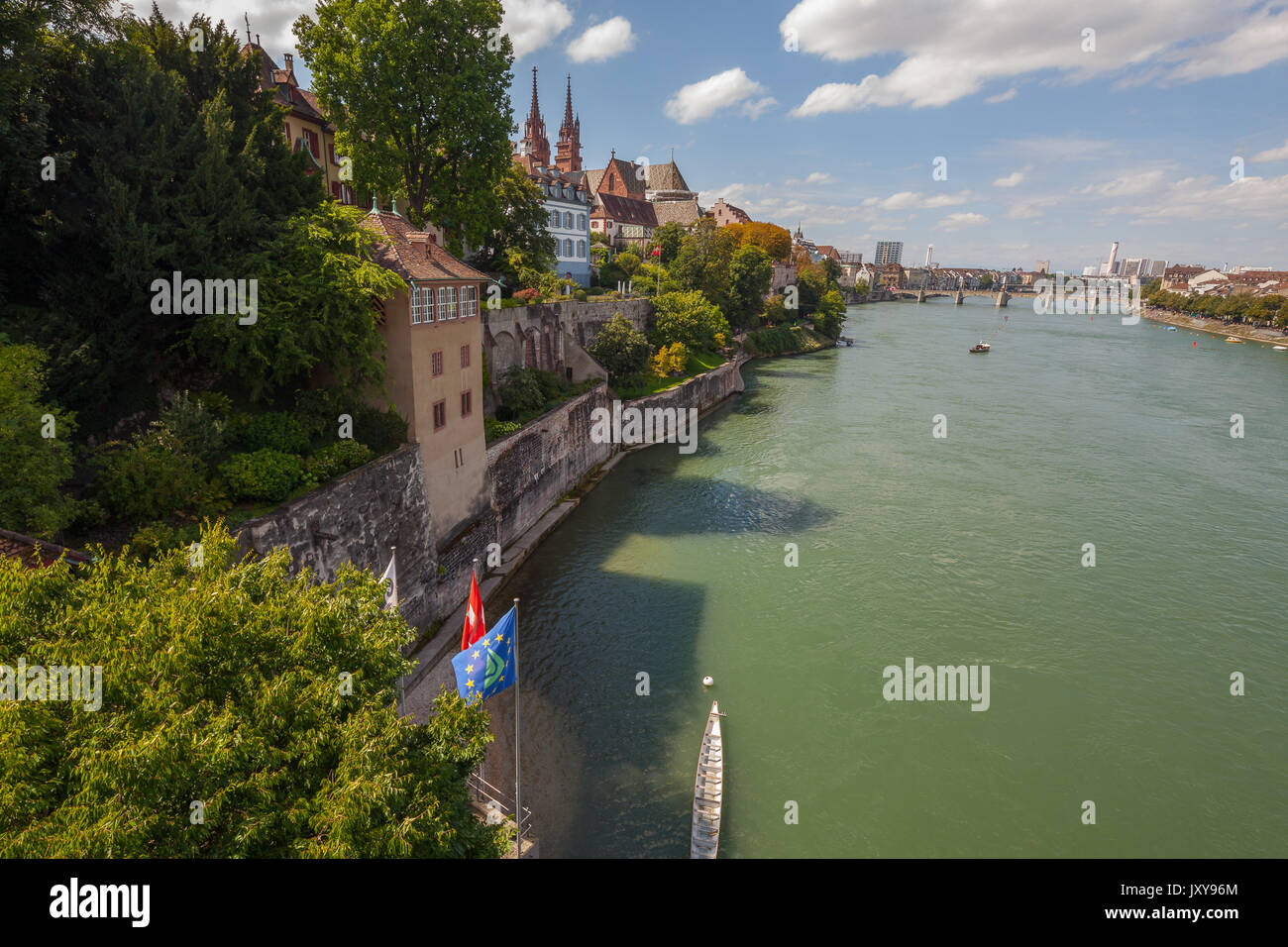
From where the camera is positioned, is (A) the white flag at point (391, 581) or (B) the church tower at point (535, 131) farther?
(B) the church tower at point (535, 131)

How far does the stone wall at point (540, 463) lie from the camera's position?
30391 millimetres

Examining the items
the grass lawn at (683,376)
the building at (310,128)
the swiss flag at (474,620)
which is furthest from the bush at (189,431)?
the grass lawn at (683,376)

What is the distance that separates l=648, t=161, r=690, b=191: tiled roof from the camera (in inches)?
4926

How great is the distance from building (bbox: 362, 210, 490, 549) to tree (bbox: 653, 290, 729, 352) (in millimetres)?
34729

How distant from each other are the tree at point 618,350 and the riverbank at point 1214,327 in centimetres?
12624

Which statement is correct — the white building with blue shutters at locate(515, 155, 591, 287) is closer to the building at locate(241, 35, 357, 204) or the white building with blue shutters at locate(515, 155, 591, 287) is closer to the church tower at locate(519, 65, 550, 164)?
the building at locate(241, 35, 357, 204)

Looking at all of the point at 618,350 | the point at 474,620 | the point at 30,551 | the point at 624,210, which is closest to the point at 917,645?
the point at 474,620

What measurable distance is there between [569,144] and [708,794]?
12036 cm

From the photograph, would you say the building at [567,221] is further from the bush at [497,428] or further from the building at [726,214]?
the building at [726,214]

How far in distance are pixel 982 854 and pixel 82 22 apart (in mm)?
32102

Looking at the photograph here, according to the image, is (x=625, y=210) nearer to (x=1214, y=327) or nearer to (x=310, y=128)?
(x=310, y=128)

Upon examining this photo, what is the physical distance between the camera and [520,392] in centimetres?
3619
